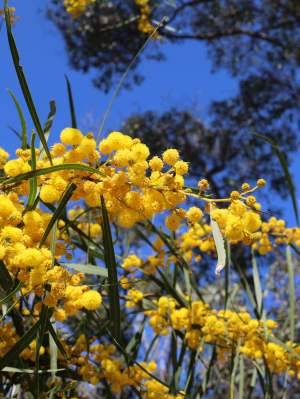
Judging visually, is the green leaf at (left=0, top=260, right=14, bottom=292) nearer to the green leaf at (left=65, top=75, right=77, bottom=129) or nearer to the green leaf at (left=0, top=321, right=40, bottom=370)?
the green leaf at (left=0, top=321, right=40, bottom=370)

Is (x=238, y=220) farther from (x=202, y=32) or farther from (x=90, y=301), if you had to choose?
(x=202, y=32)

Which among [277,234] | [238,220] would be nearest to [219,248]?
[238,220]

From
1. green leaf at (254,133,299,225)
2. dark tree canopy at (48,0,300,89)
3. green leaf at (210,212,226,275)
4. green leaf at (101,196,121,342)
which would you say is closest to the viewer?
green leaf at (210,212,226,275)

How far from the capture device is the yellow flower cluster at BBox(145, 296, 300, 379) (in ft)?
4.82

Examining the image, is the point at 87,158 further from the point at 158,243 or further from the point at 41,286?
the point at 158,243

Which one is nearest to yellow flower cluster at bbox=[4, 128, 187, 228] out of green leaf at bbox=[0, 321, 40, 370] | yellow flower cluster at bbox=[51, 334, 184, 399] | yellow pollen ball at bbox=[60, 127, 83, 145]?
yellow pollen ball at bbox=[60, 127, 83, 145]

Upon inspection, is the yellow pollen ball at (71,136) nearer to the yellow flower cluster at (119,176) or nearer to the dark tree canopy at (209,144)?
the yellow flower cluster at (119,176)

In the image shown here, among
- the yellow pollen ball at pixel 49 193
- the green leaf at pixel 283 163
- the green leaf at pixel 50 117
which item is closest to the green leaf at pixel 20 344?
the yellow pollen ball at pixel 49 193

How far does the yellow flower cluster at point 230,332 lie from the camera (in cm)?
147

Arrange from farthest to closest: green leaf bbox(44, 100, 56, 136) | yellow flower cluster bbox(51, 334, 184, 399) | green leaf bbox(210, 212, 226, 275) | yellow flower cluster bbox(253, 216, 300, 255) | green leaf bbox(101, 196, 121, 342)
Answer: yellow flower cluster bbox(253, 216, 300, 255) < yellow flower cluster bbox(51, 334, 184, 399) < green leaf bbox(44, 100, 56, 136) < green leaf bbox(101, 196, 121, 342) < green leaf bbox(210, 212, 226, 275)

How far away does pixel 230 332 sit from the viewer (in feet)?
5.00

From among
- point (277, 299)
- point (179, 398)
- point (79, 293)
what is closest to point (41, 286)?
point (79, 293)

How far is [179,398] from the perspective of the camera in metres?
1.25

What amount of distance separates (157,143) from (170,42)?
178 cm
